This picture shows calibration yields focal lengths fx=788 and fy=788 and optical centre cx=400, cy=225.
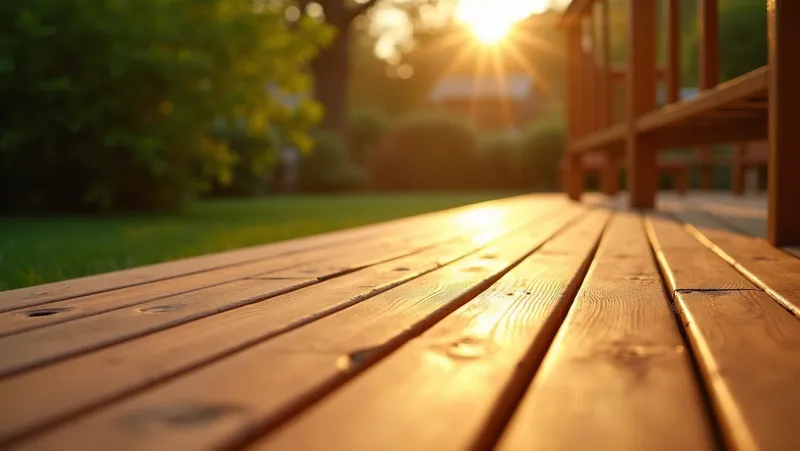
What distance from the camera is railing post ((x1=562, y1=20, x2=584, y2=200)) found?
567 cm

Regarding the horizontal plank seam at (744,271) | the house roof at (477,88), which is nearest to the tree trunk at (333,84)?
the horizontal plank seam at (744,271)

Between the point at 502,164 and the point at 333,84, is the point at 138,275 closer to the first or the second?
the point at 502,164

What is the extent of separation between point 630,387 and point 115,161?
612 centimetres

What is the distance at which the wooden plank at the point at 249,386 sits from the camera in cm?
56

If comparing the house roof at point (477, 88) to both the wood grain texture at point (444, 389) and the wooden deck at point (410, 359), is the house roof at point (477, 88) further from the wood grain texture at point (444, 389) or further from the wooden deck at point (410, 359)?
the wood grain texture at point (444, 389)

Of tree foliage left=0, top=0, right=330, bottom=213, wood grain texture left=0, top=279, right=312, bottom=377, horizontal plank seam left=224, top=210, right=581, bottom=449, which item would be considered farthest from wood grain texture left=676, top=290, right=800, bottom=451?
tree foliage left=0, top=0, right=330, bottom=213

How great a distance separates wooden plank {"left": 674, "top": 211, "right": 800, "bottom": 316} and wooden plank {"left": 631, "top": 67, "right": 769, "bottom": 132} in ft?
1.26

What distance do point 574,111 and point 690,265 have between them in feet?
14.8

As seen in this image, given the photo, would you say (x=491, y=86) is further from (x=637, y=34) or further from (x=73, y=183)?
(x=637, y=34)

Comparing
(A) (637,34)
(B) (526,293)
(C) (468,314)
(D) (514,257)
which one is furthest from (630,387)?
(A) (637,34)

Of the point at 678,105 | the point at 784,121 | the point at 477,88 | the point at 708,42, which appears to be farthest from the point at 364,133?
the point at 784,121

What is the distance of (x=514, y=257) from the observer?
1.75 metres

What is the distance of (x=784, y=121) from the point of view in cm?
185

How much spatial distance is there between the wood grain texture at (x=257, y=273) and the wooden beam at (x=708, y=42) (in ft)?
2.69
